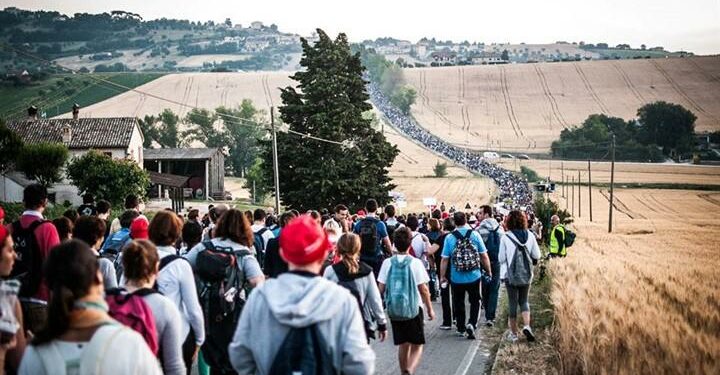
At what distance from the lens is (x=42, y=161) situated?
63.3 m

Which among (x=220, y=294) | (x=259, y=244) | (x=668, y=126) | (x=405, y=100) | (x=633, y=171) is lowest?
(x=633, y=171)

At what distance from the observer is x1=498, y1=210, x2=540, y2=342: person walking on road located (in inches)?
525

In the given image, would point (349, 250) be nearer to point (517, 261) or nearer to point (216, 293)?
point (216, 293)

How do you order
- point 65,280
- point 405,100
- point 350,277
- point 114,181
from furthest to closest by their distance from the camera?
point 405,100 < point 114,181 < point 350,277 < point 65,280

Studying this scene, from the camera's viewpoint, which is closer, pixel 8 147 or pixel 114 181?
pixel 114 181

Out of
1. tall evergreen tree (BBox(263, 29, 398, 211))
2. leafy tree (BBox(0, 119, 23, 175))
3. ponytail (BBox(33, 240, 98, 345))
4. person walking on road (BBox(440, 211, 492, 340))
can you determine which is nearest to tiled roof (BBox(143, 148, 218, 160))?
leafy tree (BBox(0, 119, 23, 175))

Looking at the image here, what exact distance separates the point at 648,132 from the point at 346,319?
13590 cm

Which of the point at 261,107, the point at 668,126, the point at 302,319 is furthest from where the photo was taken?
the point at 261,107

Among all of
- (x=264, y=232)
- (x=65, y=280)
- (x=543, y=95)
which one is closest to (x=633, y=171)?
(x=543, y=95)

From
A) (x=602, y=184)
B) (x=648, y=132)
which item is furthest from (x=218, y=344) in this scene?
(x=648, y=132)

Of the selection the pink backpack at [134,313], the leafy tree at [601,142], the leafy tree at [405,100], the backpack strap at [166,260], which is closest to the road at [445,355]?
the backpack strap at [166,260]

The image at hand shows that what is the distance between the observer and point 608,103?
159 meters

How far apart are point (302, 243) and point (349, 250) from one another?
→ 390 cm

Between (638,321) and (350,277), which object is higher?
(350,277)
